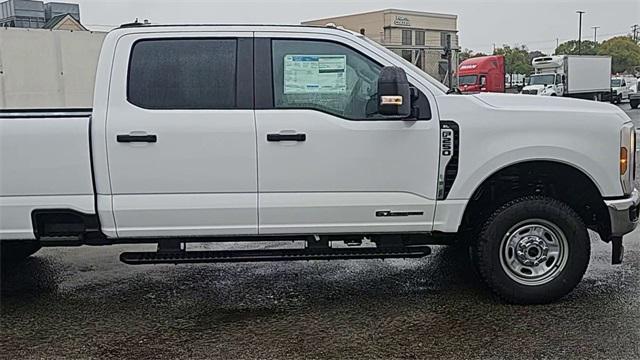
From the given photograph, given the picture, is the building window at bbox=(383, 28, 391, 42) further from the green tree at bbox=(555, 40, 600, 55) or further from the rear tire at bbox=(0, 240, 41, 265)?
the green tree at bbox=(555, 40, 600, 55)

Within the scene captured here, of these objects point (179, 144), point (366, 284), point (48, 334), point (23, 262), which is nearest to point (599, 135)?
point (366, 284)

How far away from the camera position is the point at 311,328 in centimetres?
430

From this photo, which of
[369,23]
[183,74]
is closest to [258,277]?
[183,74]

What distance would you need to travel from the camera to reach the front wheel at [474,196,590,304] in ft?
15.0

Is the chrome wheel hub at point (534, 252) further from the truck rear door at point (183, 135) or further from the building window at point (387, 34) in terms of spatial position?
the building window at point (387, 34)

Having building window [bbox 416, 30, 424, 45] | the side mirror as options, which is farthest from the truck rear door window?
building window [bbox 416, 30, 424, 45]

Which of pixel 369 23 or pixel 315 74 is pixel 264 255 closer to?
pixel 315 74

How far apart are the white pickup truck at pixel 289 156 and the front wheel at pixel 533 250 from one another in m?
0.01

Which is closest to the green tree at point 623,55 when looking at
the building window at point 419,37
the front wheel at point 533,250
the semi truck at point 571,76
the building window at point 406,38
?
the semi truck at point 571,76

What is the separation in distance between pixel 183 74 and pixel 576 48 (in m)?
83.4

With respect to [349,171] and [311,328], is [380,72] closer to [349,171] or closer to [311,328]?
[349,171]

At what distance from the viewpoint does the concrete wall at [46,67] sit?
17.8 meters

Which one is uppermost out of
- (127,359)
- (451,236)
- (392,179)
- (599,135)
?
(599,135)

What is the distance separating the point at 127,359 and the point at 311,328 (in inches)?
47.3
